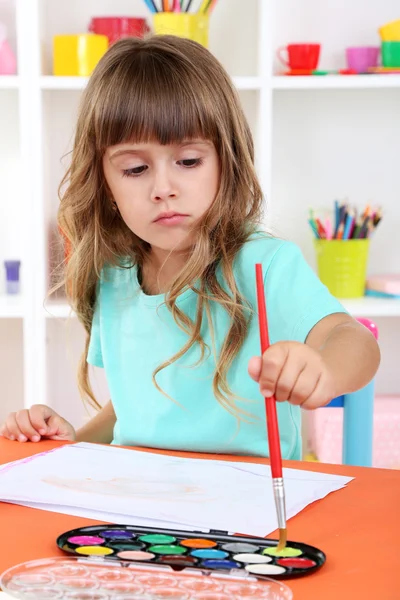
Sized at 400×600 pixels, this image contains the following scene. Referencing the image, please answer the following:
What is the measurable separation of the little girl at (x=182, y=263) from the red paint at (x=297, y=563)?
397 millimetres

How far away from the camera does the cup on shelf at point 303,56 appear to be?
2.09 m

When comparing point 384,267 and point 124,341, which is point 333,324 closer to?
point 124,341

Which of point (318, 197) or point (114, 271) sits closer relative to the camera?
point (114, 271)

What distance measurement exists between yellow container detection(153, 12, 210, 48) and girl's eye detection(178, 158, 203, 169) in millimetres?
1024

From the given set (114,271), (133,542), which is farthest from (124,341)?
(133,542)

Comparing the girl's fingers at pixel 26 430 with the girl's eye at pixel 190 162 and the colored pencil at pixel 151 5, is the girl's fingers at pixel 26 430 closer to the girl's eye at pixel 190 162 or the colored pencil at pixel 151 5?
the girl's eye at pixel 190 162

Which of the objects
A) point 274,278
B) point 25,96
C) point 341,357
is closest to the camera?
point 341,357

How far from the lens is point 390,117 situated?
7.66 feet

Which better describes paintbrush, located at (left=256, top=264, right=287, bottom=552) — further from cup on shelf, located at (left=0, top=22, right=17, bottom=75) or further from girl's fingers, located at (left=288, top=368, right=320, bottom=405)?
cup on shelf, located at (left=0, top=22, right=17, bottom=75)

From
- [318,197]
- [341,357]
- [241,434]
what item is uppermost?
[318,197]

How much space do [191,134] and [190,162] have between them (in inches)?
1.4

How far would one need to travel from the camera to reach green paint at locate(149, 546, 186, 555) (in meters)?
0.59

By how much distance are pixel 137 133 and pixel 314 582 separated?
0.63m

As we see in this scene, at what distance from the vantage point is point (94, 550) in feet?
1.94
